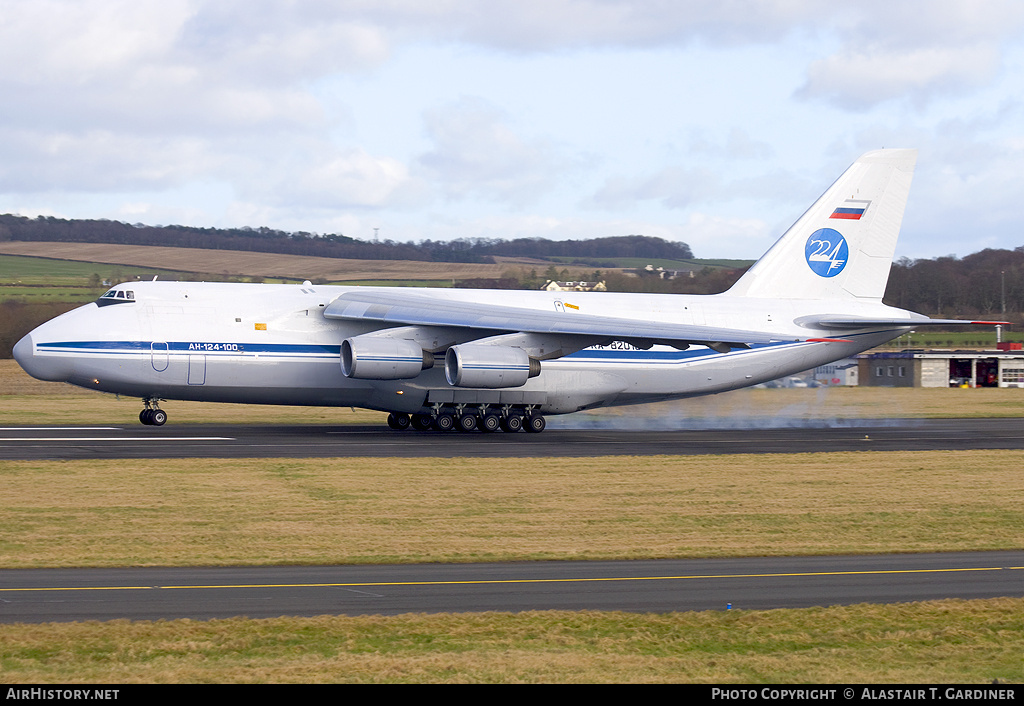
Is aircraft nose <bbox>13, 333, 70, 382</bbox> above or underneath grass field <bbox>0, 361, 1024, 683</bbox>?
above

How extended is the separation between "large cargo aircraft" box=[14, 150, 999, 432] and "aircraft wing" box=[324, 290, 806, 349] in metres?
0.06

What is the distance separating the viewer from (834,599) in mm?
11383

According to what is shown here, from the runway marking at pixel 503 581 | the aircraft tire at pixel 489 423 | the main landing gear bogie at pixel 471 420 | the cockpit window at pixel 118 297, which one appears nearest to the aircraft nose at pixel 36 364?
the cockpit window at pixel 118 297

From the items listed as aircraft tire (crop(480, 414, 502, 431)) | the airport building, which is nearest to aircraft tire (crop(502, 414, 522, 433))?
aircraft tire (crop(480, 414, 502, 431))

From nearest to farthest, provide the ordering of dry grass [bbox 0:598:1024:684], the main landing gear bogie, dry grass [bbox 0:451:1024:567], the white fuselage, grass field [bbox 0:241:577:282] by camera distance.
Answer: dry grass [bbox 0:598:1024:684] < dry grass [bbox 0:451:1024:567] < the white fuselage < the main landing gear bogie < grass field [bbox 0:241:577:282]

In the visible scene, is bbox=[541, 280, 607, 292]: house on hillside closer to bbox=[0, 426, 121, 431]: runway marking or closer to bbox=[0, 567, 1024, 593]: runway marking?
bbox=[0, 426, 121, 431]: runway marking

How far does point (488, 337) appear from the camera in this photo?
3139cm

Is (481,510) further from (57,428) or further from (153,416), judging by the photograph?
(57,428)

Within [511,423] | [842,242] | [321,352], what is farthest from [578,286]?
[321,352]

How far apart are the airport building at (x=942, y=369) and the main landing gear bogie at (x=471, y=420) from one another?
1656 inches

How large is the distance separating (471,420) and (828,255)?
1347 centimetres

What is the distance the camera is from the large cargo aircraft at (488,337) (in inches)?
1153

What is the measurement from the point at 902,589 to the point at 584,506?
6685 mm

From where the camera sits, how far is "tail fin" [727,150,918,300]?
36.5 meters
